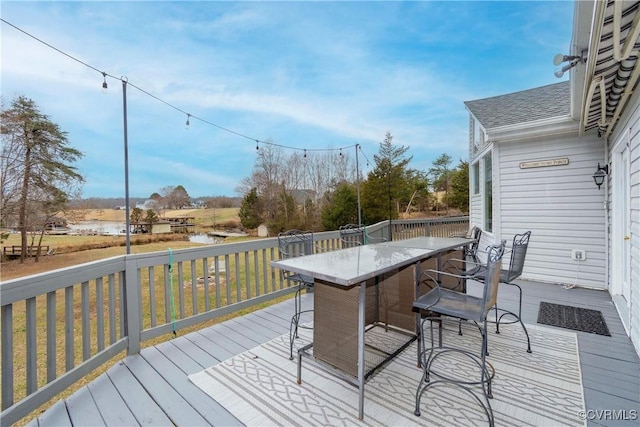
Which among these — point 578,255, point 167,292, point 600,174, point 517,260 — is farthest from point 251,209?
point 517,260

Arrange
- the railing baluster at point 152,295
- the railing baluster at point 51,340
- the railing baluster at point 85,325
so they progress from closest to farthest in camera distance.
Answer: the railing baluster at point 51,340
the railing baluster at point 85,325
the railing baluster at point 152,295

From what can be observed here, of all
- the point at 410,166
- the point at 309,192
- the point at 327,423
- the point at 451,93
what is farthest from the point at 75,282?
the point at 410,166

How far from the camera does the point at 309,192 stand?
15586 millimetres

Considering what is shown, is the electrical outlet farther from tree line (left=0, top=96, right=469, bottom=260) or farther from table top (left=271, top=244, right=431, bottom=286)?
table top (left=271, top=244, right=431, bottom=286)

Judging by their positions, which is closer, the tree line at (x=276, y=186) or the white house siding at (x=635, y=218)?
the white house siding at (x=635, y=218)

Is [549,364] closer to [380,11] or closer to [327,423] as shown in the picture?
[327,423]

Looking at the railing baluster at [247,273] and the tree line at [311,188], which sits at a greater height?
the tree line at [311,188]

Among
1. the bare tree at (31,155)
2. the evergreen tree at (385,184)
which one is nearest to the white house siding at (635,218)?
the evergreen tree at (385,184)

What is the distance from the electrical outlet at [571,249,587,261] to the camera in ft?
14.8

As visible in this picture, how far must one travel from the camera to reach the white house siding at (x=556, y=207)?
175 inches

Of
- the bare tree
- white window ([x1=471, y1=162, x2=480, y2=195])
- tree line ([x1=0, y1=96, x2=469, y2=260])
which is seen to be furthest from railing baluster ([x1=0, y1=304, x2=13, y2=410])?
the bare tree

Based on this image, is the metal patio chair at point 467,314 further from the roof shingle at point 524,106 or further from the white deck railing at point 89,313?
the roof shingle at point 524,106

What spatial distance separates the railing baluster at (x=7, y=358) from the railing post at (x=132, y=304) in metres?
0.83

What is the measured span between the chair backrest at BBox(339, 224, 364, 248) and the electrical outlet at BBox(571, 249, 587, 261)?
3374mm
